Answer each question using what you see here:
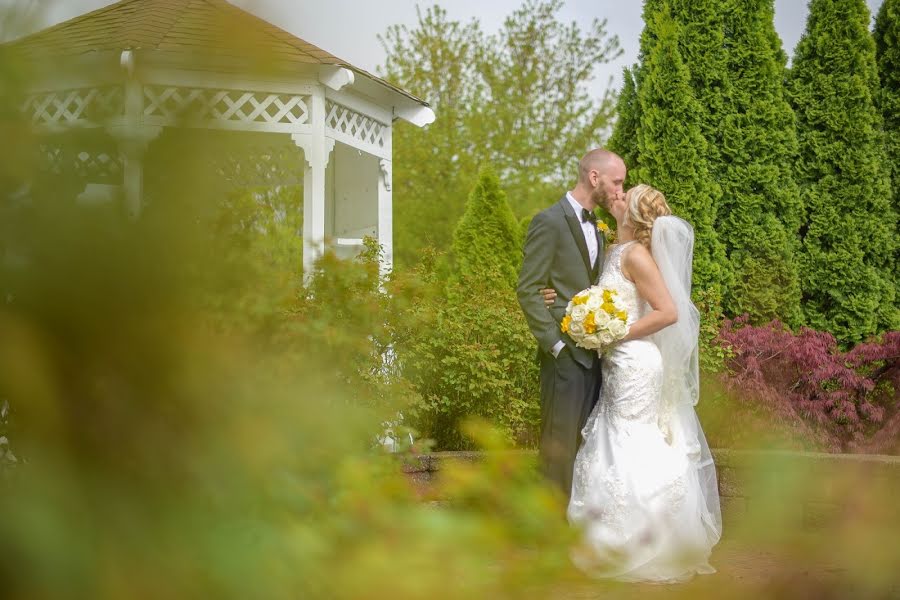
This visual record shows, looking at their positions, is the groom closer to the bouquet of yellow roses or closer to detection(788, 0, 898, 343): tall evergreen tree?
the bouquet of yellow roses

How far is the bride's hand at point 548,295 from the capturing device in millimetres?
5281

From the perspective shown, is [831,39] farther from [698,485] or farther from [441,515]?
[441,515]

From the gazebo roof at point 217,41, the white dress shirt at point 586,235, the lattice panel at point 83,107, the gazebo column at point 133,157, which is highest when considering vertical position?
the white dress shirt at point 586,235

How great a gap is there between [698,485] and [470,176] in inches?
819

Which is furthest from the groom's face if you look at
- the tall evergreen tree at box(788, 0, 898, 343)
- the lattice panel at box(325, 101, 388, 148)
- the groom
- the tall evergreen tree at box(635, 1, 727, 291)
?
the tall evergreen tree at box(788, 0, 898, 343)

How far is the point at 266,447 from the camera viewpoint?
601 millimetres

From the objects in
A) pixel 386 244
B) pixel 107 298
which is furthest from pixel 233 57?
pixel 386 244

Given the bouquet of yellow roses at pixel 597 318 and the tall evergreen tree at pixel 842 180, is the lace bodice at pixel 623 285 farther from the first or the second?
the tall evergreen tree at pixel 842 180

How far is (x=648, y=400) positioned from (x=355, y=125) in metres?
5.70

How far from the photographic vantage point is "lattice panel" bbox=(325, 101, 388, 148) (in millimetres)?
A: 9460

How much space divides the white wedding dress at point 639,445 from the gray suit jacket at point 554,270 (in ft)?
0.50

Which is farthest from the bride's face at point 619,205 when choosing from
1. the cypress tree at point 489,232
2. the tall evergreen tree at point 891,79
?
the tall evergreen tree at point 891,79

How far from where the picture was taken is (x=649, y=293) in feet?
16.3

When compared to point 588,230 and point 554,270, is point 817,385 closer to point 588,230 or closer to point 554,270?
point 588,230
